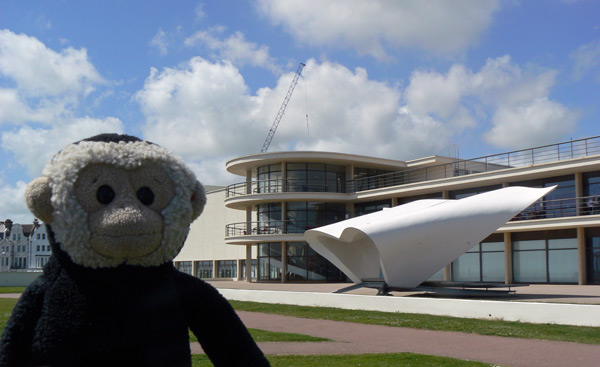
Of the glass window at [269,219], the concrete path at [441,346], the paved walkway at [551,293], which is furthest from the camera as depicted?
the glass window at [269,219]

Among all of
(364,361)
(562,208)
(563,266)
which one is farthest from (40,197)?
(563,266)

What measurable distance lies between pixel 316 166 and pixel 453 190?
340 inches

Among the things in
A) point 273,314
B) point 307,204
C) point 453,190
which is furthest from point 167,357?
point 307,204

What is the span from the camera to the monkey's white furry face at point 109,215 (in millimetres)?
2854

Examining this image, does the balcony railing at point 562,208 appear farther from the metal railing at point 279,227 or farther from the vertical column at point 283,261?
the vertical column at point 283,261

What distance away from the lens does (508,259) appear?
30.2 m

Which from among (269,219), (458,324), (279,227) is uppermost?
(269,219)

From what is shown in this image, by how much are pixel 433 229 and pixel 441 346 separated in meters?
9.28

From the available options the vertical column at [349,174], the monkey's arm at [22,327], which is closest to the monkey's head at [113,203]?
the monkey's arm at [22,327]

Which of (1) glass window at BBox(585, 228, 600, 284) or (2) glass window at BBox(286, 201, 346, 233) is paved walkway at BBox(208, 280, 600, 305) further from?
(2) glass window at BBox(286, 201, 346, 233)

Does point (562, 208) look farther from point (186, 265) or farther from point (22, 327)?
point (186, 265)

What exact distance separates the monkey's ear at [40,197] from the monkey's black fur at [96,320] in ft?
0.46

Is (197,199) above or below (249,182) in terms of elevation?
below

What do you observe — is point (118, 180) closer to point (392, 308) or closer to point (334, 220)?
point (392, 308)
